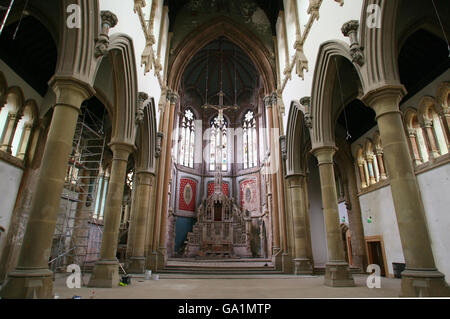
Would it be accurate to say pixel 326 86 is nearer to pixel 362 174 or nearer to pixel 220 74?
pixel 362 174

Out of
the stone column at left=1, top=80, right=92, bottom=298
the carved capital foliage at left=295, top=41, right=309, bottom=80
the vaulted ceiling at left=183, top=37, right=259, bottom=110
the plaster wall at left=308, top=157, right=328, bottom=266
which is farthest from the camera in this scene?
the vaulted ceiling at left=183, top=37, right=259, bottom=110

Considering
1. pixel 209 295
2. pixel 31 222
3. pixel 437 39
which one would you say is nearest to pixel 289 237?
pixel 209 295

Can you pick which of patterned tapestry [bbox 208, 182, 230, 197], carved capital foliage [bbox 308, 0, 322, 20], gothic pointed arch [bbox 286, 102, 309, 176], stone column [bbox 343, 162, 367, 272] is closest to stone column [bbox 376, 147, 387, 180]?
stone column [bbox 343, 162, 367, 272]

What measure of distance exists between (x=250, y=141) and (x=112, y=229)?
19494mm

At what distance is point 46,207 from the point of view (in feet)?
14.9

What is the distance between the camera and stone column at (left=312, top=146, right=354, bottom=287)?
23.2 feet

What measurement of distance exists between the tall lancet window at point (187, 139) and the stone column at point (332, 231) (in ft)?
57.6

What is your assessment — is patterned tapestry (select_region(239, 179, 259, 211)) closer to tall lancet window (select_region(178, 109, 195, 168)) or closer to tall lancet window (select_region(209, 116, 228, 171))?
tall lancet window (select_region(209, 116, 228, 171))

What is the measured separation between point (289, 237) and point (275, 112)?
6.51 metres

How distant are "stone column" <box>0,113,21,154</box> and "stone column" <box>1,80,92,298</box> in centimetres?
471

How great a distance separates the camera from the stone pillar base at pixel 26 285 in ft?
12.8

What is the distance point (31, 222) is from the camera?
4402 millimetres

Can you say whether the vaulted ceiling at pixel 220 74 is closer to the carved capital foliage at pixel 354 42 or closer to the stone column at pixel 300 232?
the stone column at pixel 300 232
